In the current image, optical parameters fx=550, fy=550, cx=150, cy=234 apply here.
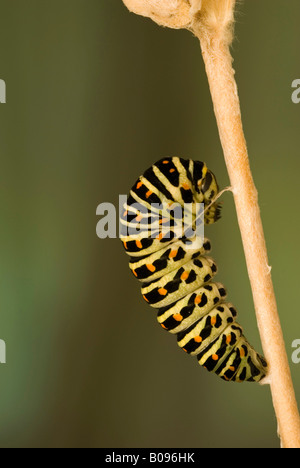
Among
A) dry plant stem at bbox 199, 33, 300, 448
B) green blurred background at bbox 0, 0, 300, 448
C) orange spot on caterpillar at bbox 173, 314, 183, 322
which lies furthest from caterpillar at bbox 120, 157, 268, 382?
green blurred background at bbox 0, 0, 300, 448

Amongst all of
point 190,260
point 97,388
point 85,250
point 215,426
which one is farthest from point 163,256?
point 215,426

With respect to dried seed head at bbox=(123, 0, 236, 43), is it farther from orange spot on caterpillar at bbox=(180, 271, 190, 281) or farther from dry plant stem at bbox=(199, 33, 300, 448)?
orange spot on caterpillar at bbox=(180, 271, 190, 281)

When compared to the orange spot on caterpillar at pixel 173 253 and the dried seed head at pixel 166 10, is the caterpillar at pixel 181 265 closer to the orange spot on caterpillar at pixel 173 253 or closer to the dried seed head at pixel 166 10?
the orange spot on caterpillar at pixel 173 253

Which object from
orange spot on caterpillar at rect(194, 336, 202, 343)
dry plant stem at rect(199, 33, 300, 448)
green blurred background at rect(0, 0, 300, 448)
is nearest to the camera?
dry plant stem at rect(199, 33, 300, 448)

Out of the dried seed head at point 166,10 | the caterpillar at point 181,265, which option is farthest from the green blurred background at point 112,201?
the dried seed head at point 166,10

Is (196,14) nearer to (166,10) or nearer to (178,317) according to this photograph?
(166,10)

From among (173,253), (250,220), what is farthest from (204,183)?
(250,220)

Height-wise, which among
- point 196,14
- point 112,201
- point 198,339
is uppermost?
point 112,201

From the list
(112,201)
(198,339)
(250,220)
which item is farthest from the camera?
(112,201)
